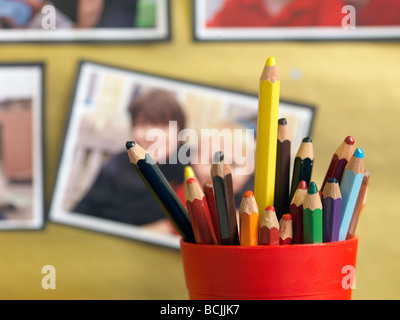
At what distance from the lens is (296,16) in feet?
1.76

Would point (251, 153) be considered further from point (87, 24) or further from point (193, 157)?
point (87, 24)

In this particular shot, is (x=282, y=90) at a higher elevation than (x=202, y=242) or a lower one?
higher

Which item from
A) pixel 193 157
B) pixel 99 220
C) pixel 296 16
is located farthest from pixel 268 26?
pixel 99 220

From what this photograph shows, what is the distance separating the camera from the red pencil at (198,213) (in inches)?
13.6

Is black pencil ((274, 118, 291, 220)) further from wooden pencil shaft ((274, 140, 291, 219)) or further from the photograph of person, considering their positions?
the photograph of person

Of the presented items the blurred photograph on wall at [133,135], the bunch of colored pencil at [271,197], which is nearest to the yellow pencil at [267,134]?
the bunch of colored pencil at [271,197]

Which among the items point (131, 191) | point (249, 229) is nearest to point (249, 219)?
point (249, 229)

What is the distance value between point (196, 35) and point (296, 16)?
0.10 m

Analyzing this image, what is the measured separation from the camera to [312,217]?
0.33 meters

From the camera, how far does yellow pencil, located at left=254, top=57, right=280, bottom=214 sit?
0.35 metres

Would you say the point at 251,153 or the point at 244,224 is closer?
the point at 244,224

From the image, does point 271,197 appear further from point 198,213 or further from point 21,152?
point 21,152

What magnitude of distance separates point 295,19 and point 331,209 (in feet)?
0.85

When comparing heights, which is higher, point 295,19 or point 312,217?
point 295,19
